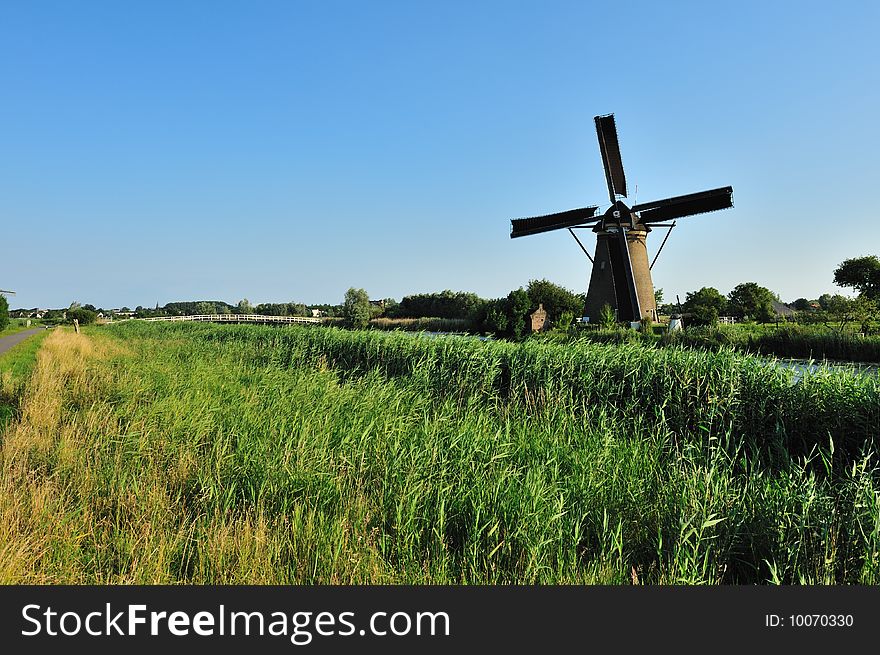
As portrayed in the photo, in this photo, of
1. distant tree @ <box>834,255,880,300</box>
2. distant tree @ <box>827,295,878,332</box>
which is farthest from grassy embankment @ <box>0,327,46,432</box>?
distant tree @ <box>834,255,880,300</box>

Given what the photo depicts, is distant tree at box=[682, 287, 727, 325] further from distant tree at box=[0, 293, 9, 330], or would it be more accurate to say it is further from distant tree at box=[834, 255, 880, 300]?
distant tree at box=[0, 293, 9, 330]

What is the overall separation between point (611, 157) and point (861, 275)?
25360 mm

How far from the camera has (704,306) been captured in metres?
31.0

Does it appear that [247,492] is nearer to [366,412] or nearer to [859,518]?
[366,412]

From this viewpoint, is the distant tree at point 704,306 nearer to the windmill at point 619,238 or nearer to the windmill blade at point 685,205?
the windmill at point 619,238

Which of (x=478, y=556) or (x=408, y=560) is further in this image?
(x=478, y=556)

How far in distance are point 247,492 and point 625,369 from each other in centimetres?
617

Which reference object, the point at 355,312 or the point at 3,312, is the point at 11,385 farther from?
the point at 355,312

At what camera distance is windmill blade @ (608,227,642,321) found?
25922 millimetres

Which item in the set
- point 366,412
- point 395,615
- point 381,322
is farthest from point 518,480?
point 381,322

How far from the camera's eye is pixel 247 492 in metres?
4.25

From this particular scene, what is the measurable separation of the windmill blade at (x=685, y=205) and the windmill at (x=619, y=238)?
5cm

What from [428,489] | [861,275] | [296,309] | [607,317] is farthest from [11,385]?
[296,309]

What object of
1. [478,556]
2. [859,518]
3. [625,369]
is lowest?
[478,556]
